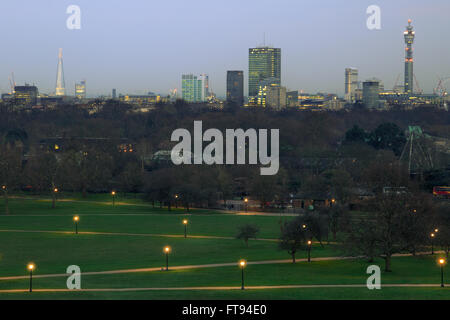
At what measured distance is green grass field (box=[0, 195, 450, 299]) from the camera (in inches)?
1141

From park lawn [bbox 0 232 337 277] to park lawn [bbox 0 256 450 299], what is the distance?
3.56 metres

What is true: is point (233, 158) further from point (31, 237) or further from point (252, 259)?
point (252, 259)

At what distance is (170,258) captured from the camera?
41594 mm

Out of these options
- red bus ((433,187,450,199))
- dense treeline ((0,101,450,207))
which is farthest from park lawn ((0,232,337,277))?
red bus ((433,187,450,199))

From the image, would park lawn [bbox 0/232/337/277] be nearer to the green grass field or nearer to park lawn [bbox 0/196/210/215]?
the green grass field

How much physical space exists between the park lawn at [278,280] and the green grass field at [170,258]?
0.14 ft

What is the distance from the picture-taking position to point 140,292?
94.3 ft

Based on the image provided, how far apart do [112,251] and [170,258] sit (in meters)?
5.06

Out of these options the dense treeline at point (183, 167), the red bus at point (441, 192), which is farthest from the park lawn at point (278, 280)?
the red bus at point (441, 192)

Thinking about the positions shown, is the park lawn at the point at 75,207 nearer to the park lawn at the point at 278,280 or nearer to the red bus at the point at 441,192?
the red bus at the point at 441,192

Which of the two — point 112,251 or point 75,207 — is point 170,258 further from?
point 75,207

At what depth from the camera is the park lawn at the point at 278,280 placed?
28062 millimetres

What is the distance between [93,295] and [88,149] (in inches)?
2776
